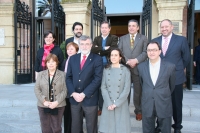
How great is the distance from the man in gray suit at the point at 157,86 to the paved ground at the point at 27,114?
43.3 inches

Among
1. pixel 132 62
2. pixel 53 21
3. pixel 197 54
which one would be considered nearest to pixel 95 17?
pixel 53 21

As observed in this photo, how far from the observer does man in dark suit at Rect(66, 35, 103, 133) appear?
3289 millimetres

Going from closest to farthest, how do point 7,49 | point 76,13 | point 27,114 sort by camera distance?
1. point 27,114
2. point 76,13
3. point 7,49

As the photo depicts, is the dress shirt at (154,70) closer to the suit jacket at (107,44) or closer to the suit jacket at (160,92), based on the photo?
the suit jacket at (160,92)

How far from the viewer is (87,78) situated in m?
3.32

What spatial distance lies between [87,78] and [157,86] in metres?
1.05

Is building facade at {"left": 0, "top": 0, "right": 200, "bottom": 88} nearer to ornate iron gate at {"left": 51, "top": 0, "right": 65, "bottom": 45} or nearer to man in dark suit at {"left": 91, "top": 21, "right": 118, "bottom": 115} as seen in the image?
ornate iron gate at {"left": 51, "top": 0, "right": 65, "bottom": 45}

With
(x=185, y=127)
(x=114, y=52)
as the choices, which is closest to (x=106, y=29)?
(x=114, y=52)

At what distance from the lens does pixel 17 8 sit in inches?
313

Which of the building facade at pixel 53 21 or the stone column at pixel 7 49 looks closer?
the building facade at pixel 53 21

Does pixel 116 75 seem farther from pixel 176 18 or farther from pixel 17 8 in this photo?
pixel 17 8

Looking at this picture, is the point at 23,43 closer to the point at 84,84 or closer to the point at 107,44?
the point at 107,44

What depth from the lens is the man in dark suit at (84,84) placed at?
329 centimetres

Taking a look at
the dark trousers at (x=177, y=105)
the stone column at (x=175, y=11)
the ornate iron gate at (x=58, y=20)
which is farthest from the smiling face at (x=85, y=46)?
the ornate iron gate at (x=58, y=20)
